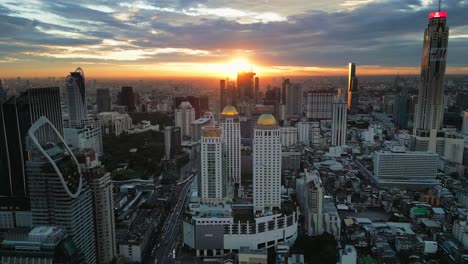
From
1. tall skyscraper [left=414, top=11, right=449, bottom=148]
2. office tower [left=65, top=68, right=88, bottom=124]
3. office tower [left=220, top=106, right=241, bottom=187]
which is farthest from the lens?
tall skyscraper [left=414, top=11, right=449, bottom=148]

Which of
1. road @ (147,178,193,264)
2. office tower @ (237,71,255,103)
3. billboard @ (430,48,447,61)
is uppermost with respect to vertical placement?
billboard @ (430,48,447,61)

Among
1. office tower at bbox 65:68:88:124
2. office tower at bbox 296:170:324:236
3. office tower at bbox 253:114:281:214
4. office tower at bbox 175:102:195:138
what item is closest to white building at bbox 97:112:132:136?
office tower at bbox 175:102:195:138

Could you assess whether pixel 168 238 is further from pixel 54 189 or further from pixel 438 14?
pixel 438 14

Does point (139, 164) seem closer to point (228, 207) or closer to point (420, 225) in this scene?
point (228, 207)

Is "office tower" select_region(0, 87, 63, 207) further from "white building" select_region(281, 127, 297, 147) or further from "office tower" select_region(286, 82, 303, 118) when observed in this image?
"office tower" select_region(286, 82, 303, 118)

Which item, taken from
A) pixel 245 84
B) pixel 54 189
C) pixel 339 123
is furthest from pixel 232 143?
pixel 245 84
